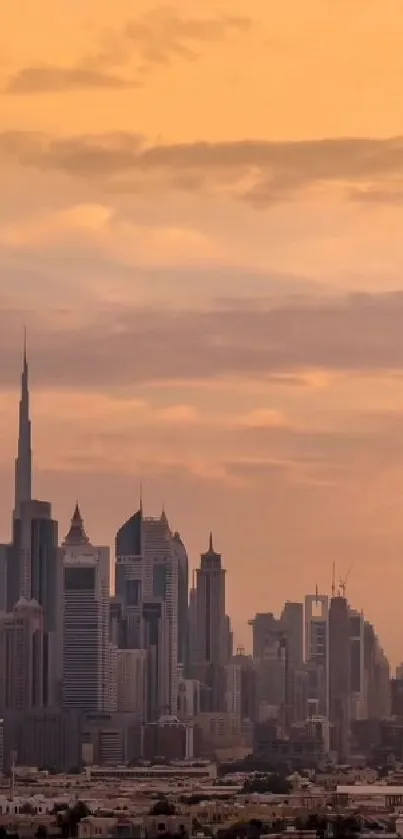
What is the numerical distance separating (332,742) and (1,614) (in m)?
20.6

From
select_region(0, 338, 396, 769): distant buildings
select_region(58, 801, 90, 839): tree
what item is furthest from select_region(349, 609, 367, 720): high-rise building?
select_region(58, 801, 90, 839): tree

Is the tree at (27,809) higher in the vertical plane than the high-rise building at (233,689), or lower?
lower

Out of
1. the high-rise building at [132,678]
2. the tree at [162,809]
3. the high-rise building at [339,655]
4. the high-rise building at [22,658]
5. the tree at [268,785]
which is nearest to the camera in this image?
the tree at [162,809]

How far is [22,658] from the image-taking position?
16850 centimetres

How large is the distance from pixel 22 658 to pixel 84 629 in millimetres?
6808

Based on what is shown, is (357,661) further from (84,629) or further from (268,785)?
(268,785)

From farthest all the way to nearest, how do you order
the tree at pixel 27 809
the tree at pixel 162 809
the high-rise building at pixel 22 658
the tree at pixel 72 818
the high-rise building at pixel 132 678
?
the high-rise building at pixel 132 678, the high-rise building at pixel 22 658, the tree at pixel 27 809, the tree at pixel 162 809, the tree at pixel 72 818

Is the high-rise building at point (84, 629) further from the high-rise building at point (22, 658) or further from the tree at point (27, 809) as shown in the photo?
the tree at point (27, 809)

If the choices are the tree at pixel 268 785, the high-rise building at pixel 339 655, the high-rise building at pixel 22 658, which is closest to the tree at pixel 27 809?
the tree at pixel 268 785

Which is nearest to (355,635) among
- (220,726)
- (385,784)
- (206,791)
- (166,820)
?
(220,726)

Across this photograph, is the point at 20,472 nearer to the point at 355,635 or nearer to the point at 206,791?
the point at 355,635

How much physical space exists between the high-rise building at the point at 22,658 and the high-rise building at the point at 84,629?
1.72 meters

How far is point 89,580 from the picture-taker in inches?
6855

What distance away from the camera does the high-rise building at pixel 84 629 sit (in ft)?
557
